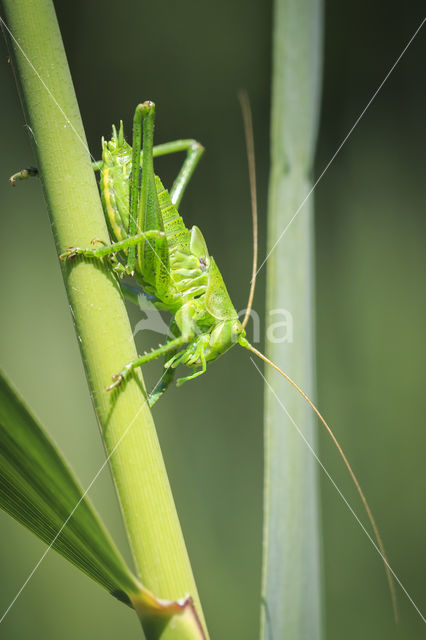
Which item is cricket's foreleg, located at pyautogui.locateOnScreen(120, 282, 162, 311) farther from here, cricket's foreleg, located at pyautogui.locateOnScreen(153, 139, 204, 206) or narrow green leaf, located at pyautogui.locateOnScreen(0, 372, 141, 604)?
narrow green leaf, located at pyautogui.locateOnScreen(0, 372, 141, 604)

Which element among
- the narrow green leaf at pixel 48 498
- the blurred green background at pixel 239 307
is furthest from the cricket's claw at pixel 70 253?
the blurred green background at pixel 239 307

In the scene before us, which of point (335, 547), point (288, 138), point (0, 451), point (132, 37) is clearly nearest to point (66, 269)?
point (0, 451)

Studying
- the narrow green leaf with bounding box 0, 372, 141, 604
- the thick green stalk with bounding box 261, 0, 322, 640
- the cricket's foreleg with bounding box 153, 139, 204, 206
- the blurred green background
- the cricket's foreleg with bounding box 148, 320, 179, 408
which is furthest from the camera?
the blurred green background

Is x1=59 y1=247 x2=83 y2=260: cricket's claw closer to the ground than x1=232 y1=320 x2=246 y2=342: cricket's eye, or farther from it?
farther from it

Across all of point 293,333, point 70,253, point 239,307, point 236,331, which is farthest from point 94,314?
point 239,307

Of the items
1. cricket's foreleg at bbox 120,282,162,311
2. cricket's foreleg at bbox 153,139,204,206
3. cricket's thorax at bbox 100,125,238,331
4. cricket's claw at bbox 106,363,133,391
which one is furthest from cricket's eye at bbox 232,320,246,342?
cricket's claw at bbox 106,363,133,391

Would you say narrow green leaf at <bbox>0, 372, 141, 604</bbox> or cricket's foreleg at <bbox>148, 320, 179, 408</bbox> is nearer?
narrow green leaf at <bbox>0, 372, 141, 604</bbox>

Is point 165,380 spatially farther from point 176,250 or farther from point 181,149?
point 181,149

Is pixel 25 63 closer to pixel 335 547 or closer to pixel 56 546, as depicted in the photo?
pixel 56 546
